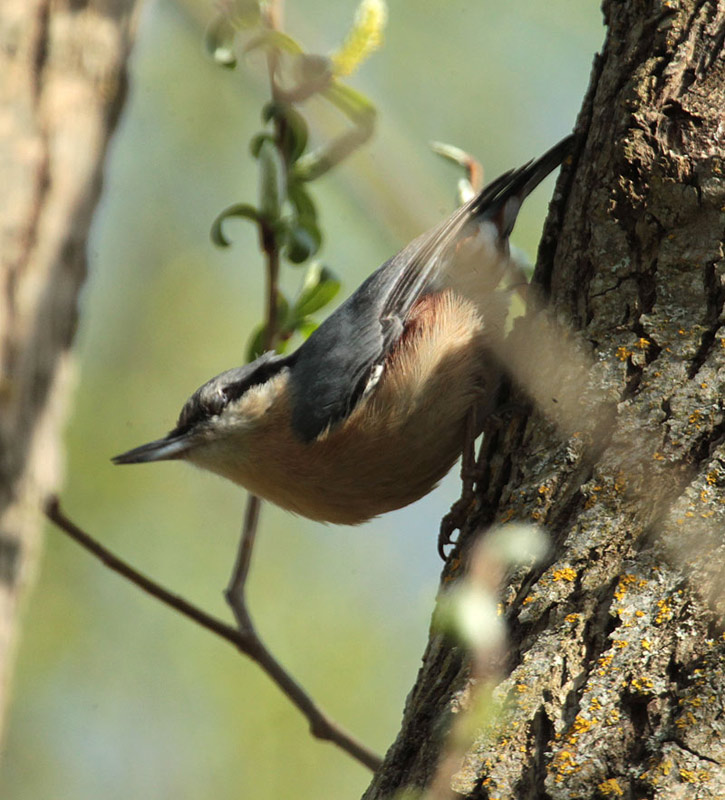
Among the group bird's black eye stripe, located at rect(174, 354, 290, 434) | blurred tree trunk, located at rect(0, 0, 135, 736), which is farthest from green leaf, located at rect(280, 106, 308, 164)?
blurred tree trunk, located at rect(0, 0, 135, 736)

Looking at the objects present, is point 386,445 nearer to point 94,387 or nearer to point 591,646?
point 591,646

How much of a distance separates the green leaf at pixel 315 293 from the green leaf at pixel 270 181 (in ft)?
0.74

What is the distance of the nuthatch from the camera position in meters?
2.91

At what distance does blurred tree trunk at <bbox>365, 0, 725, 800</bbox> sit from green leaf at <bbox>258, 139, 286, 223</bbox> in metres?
0.83

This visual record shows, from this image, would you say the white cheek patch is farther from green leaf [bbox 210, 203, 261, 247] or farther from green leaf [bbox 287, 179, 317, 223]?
green leaf [bbox 210, 203, 261, 247]

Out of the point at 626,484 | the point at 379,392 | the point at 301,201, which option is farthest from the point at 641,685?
the point at 301,201

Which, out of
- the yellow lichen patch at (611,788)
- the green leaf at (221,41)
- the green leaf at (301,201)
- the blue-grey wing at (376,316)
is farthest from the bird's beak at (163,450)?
the yellow lichen patch at (611,788)

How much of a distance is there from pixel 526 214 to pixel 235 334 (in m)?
3.02

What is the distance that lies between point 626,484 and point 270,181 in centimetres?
145

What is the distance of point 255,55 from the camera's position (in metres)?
2.58

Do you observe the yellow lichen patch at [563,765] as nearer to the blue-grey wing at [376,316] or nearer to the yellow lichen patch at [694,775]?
the yellow lichen patch at [694,775]

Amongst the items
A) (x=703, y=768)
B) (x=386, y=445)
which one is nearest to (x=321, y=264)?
(x=386, y=445)

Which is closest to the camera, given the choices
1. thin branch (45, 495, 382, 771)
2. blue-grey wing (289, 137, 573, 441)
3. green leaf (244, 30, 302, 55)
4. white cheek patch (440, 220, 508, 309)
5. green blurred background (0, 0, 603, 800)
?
green leaf (244, 30, 302, 55)

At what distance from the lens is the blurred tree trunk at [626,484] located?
156 cm
